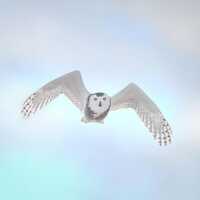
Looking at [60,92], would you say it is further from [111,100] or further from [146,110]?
[146,110]

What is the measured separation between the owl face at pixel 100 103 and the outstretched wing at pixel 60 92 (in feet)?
0.57

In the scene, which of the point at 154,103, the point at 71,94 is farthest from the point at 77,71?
the point at 154,103

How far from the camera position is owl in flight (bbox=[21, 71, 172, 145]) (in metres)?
5.15

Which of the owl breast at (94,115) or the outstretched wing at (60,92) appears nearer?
the owl breast at (94,115)

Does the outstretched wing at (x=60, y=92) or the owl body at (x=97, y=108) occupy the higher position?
the outstretched wing at (x=60, y=92)

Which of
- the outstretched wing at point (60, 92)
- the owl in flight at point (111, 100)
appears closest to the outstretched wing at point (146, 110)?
the owl in flight at point (111, 100)

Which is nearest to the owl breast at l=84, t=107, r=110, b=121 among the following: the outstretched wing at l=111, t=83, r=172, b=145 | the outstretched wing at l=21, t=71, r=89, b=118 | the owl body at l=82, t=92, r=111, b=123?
the owl body at l=82, t=92, r=111, b=123

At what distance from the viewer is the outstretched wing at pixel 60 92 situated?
5.14 metres

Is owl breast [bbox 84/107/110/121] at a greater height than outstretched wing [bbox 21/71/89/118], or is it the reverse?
outstretched wing [bbox 21/71/89/118]

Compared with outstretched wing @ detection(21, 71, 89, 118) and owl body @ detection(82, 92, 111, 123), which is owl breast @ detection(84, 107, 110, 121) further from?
outstretched wing @ detection(21, 71, 89, 118)

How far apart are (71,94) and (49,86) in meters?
0.13

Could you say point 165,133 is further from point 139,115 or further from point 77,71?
point 77,71

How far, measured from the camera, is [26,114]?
17.0 feet

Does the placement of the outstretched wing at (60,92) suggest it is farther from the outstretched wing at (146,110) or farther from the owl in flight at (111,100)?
the outstretched wing at (146,110)
